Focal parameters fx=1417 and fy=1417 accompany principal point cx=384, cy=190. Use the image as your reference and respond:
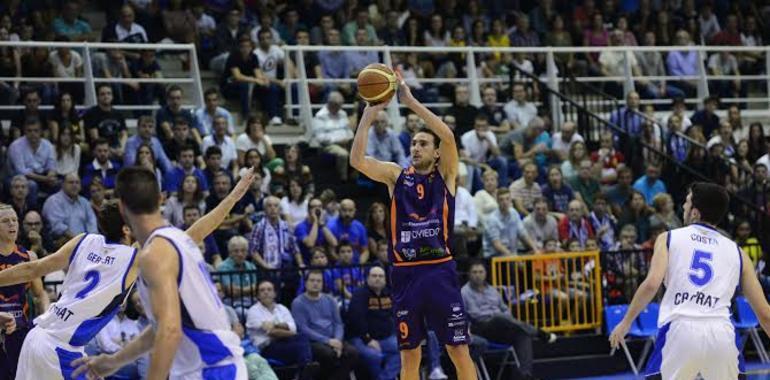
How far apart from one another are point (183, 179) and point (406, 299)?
20.5 ft

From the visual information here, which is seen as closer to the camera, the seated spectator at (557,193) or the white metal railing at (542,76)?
the seated spectator at (557,193)

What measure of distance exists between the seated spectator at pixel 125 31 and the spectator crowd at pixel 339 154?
0.15 feet

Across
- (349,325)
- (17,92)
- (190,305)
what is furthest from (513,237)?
(190,305)

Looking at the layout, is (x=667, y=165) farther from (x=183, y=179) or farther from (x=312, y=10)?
(x=183, y=179)

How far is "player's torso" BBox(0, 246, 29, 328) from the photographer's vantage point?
1057 centimetres

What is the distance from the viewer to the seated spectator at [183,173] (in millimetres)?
16656

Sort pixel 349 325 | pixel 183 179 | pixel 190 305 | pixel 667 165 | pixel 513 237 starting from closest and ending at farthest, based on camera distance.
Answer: pixel 190 305, pixel 349 325, pixel 183 179, pixel 513 237, pixel 667 165

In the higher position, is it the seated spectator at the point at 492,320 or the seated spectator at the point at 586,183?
the seated spectator at the point at 586,183

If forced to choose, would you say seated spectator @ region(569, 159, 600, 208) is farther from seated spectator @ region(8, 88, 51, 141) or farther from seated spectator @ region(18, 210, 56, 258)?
seated spectator @ region(18, 210, 56, 258)

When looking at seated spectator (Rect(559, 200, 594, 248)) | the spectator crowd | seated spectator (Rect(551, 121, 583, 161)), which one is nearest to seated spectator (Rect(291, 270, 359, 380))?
the spectator crowd

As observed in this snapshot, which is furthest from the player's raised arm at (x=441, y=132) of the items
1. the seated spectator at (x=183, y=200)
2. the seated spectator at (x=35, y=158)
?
the seated spectator at (x=35, y=158)

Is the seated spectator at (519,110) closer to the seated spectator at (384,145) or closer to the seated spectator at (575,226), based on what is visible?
the seated spectator at (575,226)

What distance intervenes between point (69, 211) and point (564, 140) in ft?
25.1

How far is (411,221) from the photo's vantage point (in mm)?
10820
